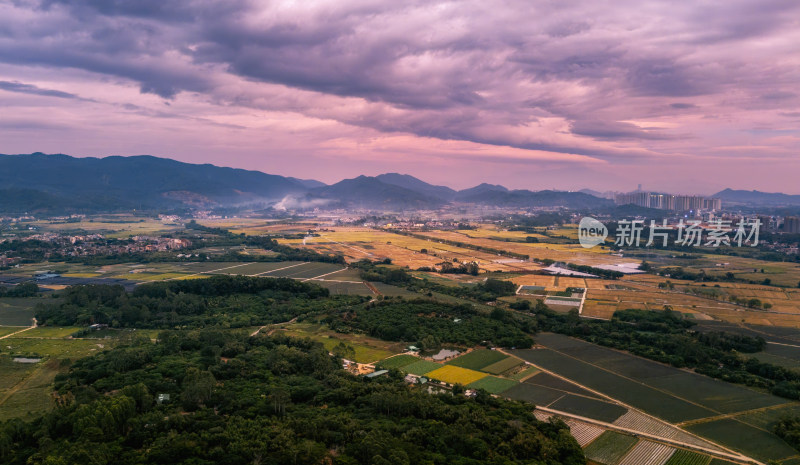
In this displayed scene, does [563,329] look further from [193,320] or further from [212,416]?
[193,320]

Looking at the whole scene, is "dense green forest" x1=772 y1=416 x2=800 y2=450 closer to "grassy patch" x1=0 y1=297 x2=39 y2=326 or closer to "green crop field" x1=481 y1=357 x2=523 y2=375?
"green crop field" x1=481 y1=357 x2=523 y2=375

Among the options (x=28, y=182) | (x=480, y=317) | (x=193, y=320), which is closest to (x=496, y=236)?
(x=480, y=317)

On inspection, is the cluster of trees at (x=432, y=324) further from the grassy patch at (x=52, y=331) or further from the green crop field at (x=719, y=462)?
the grassy patch at (x=52, y=331)

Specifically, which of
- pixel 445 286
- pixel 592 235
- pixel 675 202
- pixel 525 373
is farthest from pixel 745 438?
pixel 675 202

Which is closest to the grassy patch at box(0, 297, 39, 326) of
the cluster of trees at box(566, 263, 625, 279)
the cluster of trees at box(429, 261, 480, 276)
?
the cluster of trees at box(429, 261, 480, 276)

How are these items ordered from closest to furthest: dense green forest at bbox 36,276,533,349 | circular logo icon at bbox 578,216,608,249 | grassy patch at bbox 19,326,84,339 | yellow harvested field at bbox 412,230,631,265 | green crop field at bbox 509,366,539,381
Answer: green crop field at bbox 509,366,539,381
grassy patch at bbox 19,326,84,339
dense green forest at bbox 36,276,533,349
yellow harvested field at bbox 412,230,631,265
circular logo icon at bbox 578,216,608,249

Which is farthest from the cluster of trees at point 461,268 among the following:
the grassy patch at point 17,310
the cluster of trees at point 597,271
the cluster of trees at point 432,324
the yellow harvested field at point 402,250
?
the grassy patch at point 17,310

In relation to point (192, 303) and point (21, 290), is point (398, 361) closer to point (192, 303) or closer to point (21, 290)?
point (192, 303)
